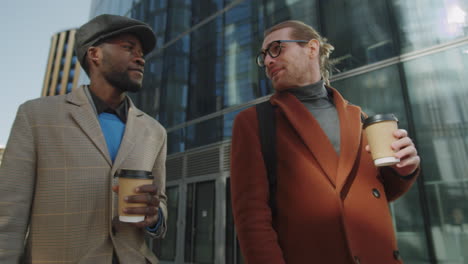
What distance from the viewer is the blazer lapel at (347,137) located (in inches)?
58.6

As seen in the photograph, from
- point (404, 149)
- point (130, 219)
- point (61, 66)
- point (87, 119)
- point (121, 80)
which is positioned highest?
point (61, 66)

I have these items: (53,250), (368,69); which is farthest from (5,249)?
(368,69)

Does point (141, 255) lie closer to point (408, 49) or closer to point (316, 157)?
point (316, 157)

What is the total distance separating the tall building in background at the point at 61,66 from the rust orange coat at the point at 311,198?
71.7 metres

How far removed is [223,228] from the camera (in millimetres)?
8273

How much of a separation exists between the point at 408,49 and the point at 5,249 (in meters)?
6.62

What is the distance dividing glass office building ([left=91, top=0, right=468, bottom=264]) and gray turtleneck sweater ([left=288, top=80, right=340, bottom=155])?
14.4 ft

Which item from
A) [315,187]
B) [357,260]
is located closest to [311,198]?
[315,187]

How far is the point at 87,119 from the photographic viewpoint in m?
1.73

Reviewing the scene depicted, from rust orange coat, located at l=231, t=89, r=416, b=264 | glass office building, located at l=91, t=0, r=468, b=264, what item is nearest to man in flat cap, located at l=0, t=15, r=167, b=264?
rust orange coat, located at l=231, t=89, r=416, b=264

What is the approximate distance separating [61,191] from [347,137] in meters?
1.46

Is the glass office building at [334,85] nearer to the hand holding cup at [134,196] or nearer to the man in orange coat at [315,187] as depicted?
the man in orange coat at [315,187]

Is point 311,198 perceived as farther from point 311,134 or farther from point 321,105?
point 321,105

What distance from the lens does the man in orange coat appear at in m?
1.37
